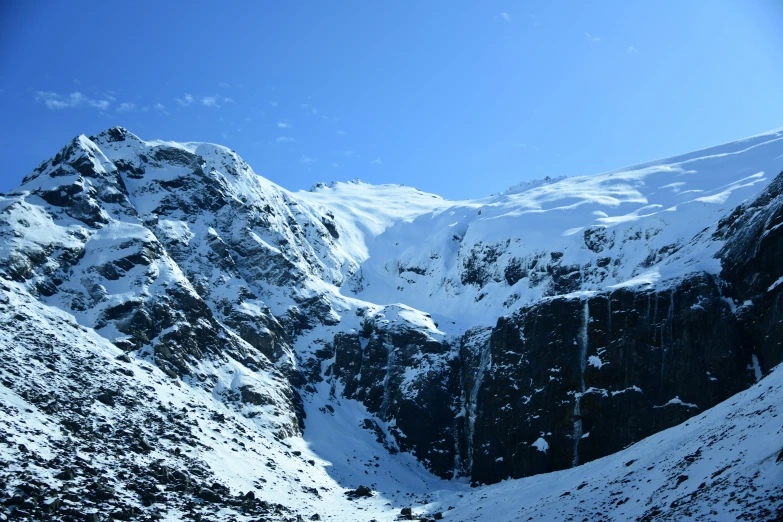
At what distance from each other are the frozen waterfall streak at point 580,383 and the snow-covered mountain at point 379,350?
0.35 m

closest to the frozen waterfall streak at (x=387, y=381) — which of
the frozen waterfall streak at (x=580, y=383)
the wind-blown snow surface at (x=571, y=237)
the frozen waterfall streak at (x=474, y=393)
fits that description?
the frozen waterfall streak at (x=474, y=393)

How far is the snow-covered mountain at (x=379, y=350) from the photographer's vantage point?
59.3 metres

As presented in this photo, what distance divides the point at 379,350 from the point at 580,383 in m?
47.4

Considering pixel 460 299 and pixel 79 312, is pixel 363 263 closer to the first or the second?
pixel 460 299

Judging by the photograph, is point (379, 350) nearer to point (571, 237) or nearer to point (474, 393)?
point (474, 393)

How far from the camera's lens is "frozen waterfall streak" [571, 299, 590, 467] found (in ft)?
288

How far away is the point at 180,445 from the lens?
260 feet

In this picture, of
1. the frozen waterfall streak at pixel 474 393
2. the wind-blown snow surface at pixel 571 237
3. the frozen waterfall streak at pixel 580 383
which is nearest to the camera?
the frozen waterfall streak at pixel 580 383

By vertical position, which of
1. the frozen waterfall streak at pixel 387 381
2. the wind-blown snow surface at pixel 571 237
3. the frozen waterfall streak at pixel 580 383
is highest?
the wind-blown snow surface at pixel 571 237

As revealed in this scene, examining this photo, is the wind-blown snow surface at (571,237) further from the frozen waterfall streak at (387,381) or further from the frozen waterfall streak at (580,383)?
the frozen waterfall streak at (387,381)

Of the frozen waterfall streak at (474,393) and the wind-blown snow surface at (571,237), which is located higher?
the wind-blown snow surface at (571,237)

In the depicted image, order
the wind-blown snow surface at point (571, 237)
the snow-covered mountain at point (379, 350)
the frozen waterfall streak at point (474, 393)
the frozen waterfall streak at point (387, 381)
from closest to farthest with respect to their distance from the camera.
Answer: the snow-covered mountain at point (379, 350) < the frozen waterfall streak at point (474, 393) < the wind-blown snow surface at point (571, 237) < the frozen waterfall streak at point (387, 381)

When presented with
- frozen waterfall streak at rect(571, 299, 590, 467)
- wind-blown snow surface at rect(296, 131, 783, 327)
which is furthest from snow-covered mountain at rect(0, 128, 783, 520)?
wind-blown snow surface at rect(296, 131, 783, 327)

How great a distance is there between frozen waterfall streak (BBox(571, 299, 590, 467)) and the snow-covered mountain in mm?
350
